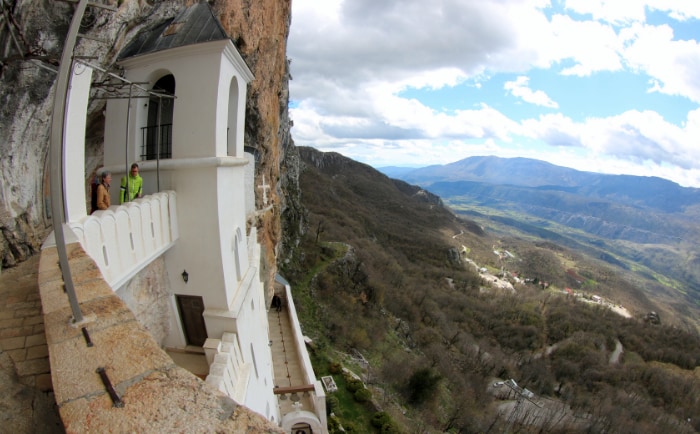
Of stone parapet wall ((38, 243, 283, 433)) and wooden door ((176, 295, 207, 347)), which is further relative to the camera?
wooden door ((176, 295, 207, 347))

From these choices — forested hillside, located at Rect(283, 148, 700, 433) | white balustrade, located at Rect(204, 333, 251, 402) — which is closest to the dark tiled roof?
white balustrade, located at Rect(204, 333, 251, 402)

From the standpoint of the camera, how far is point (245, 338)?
7.75 m

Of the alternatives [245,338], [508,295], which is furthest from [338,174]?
[245,338]

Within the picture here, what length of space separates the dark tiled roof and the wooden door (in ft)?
15.7

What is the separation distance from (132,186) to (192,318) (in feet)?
9.36

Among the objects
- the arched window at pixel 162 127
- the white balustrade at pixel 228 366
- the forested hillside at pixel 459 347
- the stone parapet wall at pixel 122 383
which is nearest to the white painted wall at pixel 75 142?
the arched window at pixel 162 127

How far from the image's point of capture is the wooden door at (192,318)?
710 cm

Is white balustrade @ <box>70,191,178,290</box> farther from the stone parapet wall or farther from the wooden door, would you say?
the stone parapet wall

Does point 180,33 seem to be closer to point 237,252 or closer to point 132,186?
point 132,186

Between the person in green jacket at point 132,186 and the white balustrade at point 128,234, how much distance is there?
50cm

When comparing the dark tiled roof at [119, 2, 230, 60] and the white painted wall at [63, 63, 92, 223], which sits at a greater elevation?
the dark tiled roof at [119, 2, 230, 60]

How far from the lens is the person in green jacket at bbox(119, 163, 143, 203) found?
239 inches

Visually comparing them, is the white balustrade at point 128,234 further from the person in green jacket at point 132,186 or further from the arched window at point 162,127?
the arched window at point 162,127

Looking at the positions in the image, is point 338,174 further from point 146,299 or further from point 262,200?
point 146,299
